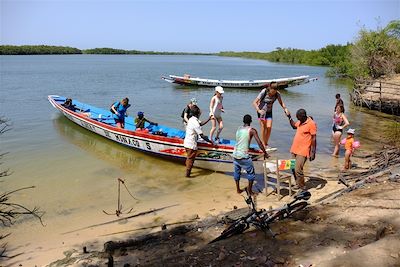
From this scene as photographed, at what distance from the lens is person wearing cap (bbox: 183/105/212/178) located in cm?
900

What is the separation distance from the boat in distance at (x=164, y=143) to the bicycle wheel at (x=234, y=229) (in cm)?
329

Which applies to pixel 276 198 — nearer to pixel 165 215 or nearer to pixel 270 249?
pixel 165 215

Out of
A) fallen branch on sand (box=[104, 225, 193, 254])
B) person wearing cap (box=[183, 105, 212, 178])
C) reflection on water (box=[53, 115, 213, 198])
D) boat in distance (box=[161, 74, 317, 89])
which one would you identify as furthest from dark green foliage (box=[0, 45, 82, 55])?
fallen branch on sand (box=[104, 225, 193, 254])

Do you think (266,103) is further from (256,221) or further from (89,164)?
(89,164)

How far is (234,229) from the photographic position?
5.47 metres

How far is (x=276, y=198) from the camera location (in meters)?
7.74

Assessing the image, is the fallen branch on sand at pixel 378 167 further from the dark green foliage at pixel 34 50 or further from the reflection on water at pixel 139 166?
the dark green foliage at pixel 34 50

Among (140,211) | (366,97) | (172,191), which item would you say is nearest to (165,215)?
(140,211)

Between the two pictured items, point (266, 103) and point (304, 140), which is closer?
point (304, 140)

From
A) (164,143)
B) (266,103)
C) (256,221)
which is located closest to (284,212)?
(256,221)

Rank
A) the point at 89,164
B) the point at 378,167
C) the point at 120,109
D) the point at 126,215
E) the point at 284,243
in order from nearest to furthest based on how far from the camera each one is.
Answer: the point at 284,243 < the point at 126,215 < the point at 378,167 < the point at 89,164 < the point at 120,109

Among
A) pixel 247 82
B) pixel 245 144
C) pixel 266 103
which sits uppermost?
pixel 247 82

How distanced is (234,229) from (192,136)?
4103 millimetres

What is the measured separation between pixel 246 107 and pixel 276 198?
52.0 feet
